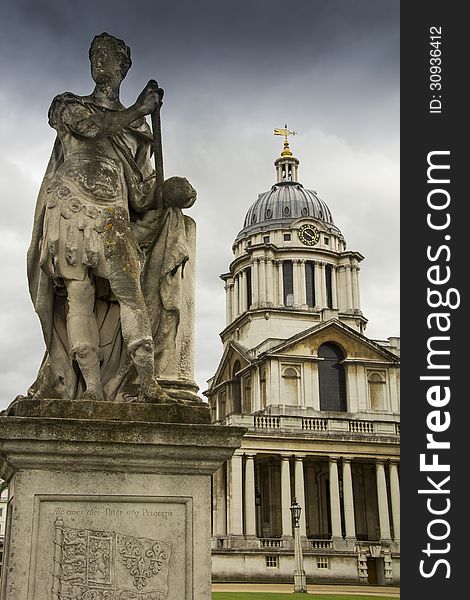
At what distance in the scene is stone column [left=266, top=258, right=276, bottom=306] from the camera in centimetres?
6309

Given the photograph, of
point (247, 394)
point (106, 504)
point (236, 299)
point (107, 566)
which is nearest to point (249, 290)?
point (236, 299)

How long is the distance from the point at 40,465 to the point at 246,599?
881 inches

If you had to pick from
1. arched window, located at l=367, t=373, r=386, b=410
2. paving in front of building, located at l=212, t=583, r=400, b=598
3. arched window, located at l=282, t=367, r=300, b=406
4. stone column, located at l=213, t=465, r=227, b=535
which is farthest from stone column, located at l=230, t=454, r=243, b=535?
arched window, located at l=367, t=373, r=386, b=410

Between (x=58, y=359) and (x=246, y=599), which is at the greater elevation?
(x=58, y=359)

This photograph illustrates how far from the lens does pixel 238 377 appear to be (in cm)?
6262

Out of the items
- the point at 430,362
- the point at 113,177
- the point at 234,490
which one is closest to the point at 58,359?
the point at 113,177

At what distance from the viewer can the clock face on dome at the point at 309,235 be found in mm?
65250

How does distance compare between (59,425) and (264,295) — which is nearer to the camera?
(59,425)

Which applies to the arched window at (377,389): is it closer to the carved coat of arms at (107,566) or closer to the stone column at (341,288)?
the stone column at (341,288)

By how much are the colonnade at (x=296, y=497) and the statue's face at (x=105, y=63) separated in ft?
148

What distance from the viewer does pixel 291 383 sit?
5712cm

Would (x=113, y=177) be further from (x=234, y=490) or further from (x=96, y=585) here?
(x=234, y=490)

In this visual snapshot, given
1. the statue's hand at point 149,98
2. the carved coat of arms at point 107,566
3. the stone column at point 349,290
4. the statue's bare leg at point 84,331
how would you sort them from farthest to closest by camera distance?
1. the stone column at point 349,290
2. the statue's hand at point 149,98
3. the statue's bare leg at point 84,331
4. the carved coat of arms at point 107,566

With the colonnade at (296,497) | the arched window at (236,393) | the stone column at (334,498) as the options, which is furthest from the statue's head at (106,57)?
the arched window at (236,393)
